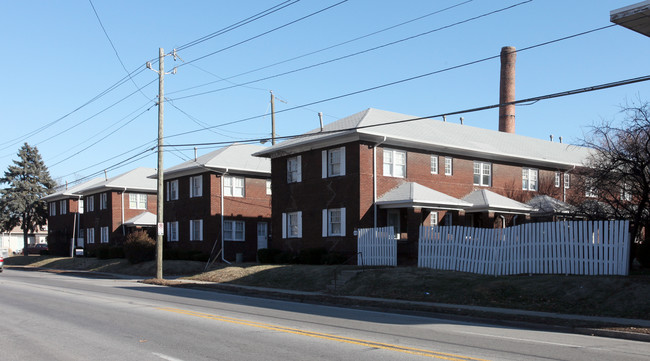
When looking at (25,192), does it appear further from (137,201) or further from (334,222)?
(334,222)

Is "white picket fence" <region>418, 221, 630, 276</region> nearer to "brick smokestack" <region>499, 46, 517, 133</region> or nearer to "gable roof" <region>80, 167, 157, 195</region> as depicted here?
"brick smokestack" <region>499, 46, 517, 133</region>

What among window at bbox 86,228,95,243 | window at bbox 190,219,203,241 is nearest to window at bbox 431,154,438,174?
window at bbox 190,219,203,241

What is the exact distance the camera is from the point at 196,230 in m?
41.2

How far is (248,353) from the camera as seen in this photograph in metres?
9.47

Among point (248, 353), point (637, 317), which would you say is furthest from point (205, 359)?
point (637, 317)

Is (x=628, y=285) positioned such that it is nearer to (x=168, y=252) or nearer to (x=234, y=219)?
(x=234, y=219)

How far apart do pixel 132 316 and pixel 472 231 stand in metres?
13.5

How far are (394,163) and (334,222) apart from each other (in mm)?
4269

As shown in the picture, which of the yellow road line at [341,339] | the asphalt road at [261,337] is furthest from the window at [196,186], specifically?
the yellow road line at [341,339]

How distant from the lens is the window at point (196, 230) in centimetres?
4059

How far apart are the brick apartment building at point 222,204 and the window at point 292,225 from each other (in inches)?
262

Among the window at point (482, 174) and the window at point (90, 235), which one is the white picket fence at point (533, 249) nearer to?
the window at point (482, 174)

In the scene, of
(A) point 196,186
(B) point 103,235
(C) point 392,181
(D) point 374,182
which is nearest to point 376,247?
(D) point 374,182

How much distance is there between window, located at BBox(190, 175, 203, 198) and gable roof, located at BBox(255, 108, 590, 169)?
24.1 feet
